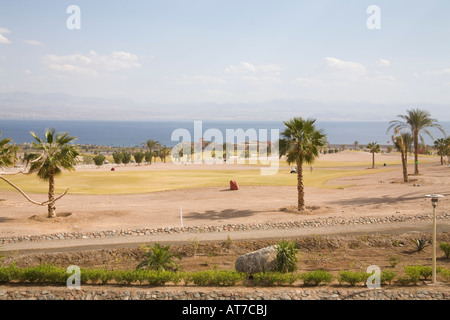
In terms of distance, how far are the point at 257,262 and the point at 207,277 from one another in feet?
8.72

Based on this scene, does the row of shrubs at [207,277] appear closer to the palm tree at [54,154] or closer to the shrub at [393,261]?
the shrub at [393,261]

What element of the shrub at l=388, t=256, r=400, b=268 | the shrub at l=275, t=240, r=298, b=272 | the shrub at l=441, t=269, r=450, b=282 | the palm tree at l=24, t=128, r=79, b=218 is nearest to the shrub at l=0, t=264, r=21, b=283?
the palm tree at l=24, t=128, r=79, b=218

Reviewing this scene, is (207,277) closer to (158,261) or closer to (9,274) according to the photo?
(158,261)

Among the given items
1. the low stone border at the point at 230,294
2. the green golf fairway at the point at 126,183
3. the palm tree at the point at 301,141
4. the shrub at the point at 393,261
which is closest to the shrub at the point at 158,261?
the low stone border at the point at 230,294

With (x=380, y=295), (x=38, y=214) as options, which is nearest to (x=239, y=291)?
(x=380, y=295)

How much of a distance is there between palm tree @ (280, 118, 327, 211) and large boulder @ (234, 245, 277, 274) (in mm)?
13969

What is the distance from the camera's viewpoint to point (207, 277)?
58.5ft

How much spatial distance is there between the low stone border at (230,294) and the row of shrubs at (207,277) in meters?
0.65

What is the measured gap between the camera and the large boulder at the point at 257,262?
62.2 feet

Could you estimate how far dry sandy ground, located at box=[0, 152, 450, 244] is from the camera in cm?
2986

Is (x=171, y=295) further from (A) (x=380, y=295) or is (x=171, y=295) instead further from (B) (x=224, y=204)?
(B) (x=224, y=204)

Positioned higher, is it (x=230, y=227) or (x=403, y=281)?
(x=230, y=227)

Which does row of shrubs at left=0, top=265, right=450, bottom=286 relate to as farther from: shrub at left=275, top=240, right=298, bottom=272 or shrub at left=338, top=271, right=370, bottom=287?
shrub at left=275, top=240, right=298, bottom=272

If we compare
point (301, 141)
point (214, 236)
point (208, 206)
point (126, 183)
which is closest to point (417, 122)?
point (301, 141)
